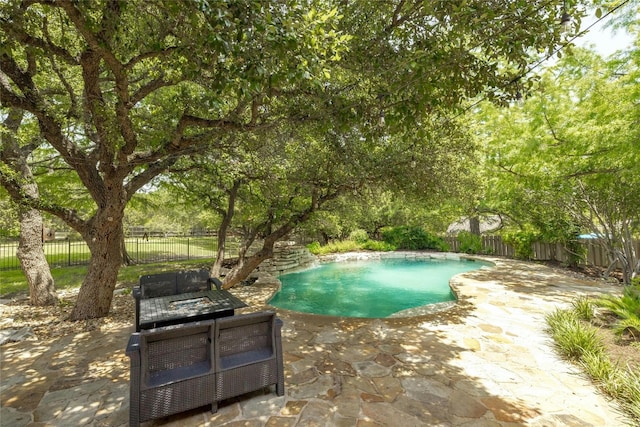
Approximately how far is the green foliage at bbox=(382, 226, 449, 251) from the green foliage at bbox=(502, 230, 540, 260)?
15.7ft

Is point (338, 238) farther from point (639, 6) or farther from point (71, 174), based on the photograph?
point (639, 6)

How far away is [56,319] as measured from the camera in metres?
5.39

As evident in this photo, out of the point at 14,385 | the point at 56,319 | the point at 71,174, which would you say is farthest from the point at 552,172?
the point at 71,174

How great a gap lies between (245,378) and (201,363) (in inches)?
18.0

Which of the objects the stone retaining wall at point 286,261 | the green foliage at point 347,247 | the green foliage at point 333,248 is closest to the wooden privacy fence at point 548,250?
the green foliage at point 347,247

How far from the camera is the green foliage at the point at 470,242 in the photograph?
16906 millimetres

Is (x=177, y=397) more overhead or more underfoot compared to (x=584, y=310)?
more overhead

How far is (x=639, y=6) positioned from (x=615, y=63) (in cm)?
116

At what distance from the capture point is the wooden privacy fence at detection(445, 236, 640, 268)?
10488mm

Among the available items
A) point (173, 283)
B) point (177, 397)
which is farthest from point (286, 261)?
point (177, 397)

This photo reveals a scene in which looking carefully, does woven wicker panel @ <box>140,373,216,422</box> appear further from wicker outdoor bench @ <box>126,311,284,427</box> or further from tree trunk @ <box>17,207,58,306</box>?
tree trunk @ <box>17,207,58,306</box>

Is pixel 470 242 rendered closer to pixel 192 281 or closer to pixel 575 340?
pixel 575 340

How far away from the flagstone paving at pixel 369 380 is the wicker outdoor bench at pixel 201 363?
0.22 metres

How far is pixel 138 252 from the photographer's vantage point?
634 inches
